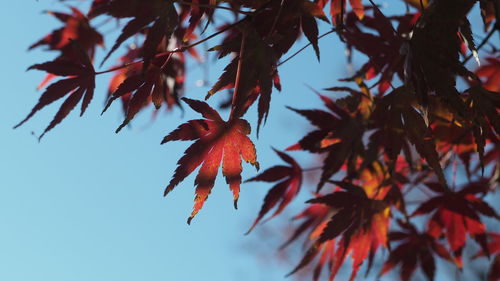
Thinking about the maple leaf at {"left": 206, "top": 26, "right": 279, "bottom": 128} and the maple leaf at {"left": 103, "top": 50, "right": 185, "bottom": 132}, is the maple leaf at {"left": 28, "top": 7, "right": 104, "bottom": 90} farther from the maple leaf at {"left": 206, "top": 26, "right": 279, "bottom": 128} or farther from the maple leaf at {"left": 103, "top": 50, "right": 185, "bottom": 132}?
the maple leaf at {"left": 206, "top": 26, "right": 279, "bottom": 128}

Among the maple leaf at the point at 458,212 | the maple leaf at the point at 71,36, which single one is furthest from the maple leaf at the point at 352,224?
the maple leaf at the point at 71,36

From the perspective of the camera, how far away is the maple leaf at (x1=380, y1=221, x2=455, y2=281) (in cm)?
124

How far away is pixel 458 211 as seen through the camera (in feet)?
3.72

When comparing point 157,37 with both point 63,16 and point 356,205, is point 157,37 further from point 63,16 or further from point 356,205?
point 63,16

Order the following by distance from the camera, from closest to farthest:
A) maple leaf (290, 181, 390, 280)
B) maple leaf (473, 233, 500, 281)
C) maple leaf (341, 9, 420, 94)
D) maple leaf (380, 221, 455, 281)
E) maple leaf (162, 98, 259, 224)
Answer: maple leaf (162, 98, 259, 224), maple leaf (290, 181, 390, 280), maple leaf (341, 9, 420, 94), maple leaf (380, 221, 455, 281), maple leaf (473, 233, 500, 281)

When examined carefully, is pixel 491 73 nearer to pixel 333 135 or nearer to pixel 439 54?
pixel 333 135

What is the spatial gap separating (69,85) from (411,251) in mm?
861

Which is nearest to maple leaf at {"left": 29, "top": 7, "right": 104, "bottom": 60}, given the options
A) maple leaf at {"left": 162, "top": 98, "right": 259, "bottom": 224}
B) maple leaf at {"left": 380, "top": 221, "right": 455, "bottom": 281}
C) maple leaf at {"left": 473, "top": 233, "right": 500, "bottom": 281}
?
maple leaf at {"left": 162, "top": 98, "right": 259, "bottom": 224}

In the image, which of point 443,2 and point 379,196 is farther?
point 379,196

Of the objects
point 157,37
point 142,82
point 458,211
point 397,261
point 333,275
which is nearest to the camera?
point 157,37

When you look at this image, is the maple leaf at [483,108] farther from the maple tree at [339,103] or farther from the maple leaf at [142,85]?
the maple leaf at [142,85]

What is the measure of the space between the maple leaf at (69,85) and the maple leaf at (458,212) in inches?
28.3

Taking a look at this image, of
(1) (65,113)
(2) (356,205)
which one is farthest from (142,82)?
(2) (356,205)

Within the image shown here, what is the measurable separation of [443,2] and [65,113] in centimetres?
48
